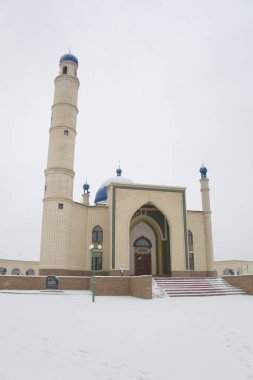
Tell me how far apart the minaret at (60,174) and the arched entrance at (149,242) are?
600 centimetres

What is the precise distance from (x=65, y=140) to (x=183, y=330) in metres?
18.7

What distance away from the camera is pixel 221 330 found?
283 inches

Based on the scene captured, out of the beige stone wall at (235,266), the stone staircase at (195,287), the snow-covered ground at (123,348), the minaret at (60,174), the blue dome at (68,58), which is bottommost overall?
the snow-covered ground at (123,348)

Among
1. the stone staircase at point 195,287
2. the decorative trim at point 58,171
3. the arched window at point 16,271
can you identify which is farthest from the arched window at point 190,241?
the arched window at point 16,271

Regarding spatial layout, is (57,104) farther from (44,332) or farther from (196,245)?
(44,332)

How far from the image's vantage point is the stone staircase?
17723 mm

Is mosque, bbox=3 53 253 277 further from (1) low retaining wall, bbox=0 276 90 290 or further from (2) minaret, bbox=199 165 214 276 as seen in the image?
(1) low retaining wall, bbox=0 276 90 290

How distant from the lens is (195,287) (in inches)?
749

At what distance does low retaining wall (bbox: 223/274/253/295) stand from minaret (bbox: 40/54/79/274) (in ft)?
34.6

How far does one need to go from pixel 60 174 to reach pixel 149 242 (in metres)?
9.05

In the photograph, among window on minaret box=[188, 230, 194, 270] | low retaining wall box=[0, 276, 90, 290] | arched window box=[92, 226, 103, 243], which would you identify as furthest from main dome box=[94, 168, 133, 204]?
low retaining wall box=[0, 276, 90, 290]

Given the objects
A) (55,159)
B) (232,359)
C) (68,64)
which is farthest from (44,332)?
(68,64)

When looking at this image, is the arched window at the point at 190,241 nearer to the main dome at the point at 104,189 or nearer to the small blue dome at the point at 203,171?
the small blue dome at the point at 203,171

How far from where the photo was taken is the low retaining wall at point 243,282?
732 inches
